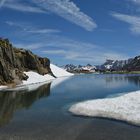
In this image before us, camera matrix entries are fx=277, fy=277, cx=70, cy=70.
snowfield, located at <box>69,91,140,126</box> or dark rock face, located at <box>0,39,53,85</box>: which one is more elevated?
dark rock face, located at <box>0,39,53,85</box>

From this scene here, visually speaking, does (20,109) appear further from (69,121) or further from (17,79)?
(17,79)

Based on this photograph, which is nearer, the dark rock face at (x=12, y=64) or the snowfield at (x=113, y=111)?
the snowfield at (x=113, y=111)

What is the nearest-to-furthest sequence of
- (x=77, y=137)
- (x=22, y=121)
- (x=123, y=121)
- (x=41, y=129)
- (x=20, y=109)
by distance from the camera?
(x=77, y=137)
(x=41, y=129)
(x=123, y=121)
(x=22, y=121)
(x=20, y=109)

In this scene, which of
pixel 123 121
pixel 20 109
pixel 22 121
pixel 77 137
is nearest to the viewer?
pixel 77 137

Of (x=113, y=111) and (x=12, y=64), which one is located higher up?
(x=12, y=64)

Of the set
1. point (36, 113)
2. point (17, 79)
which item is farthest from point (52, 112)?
point (17, 79)

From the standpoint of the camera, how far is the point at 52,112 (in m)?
36.4

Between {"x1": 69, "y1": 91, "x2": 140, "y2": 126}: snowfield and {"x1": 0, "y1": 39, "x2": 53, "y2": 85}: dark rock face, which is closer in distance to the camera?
{"x1": 69, "y1": 91, "x2": 140, "y2": 126}: snowfield

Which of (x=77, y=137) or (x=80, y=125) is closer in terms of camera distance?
(x=77, y=137)

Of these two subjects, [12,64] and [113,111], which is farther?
[12,64]

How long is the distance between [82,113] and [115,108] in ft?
14.4

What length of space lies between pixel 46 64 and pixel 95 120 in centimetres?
14550

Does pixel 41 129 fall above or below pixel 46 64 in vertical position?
below

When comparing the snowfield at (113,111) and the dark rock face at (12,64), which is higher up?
the dark rock face at (12,64)
